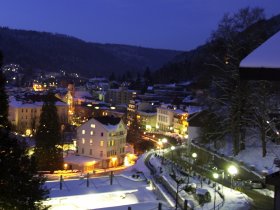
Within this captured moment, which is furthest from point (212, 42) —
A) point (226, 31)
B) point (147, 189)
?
point (147, 189)

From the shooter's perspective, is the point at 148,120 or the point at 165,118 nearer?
the point at 165,118

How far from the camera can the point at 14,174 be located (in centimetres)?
812

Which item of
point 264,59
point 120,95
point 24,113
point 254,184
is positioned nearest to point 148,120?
point 24,113

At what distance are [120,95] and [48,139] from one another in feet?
216

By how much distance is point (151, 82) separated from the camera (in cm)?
11375

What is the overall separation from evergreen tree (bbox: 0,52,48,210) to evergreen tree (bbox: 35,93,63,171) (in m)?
28.6

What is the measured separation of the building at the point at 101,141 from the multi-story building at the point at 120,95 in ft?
167

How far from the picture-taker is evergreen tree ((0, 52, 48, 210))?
7973 mm

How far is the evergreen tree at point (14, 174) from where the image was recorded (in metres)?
7.97

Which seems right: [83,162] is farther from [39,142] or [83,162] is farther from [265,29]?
[265,29]

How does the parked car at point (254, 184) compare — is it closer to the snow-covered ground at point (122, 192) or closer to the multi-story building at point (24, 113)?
the snow-covered ground at point (122, 192)

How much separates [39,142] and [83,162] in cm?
565

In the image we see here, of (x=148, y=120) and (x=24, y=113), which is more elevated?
(x=24, y=113)

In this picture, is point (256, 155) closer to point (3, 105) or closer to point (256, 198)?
point (256, 198)
